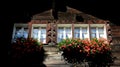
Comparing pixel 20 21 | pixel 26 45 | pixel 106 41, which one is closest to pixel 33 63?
pixel 26 45

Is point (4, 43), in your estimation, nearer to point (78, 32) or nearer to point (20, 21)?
point (20, 21)

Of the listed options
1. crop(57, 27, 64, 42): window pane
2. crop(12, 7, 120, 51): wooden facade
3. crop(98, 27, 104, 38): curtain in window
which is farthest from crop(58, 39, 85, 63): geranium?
crop(98, 27, 104, 38): curtain in window

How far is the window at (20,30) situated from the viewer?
40.9 ft

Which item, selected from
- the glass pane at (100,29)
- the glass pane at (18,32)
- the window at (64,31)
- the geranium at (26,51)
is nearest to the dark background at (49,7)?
the glass pane at (18,32)

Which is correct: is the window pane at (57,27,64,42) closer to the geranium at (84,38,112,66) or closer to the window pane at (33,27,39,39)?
the window pane at (33,27,39,39)

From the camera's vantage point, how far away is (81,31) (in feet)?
41.5

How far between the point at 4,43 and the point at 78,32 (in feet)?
12.0

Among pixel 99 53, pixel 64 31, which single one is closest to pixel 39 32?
pixel 64 31

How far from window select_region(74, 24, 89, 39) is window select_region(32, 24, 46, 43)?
62.5 inches

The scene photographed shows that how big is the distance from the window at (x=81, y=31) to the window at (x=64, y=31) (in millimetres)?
302

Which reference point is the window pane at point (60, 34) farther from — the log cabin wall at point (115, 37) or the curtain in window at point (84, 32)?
the log cabin wall at point (115, 37)

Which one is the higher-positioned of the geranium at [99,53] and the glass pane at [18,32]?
the glass pane at [18,32]

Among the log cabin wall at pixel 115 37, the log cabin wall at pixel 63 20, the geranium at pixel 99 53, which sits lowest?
the geranium at pixel 99 53

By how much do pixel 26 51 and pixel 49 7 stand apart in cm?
319
